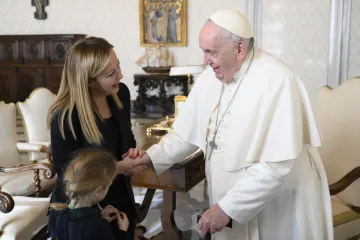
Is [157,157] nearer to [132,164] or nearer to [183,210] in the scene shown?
[132,164]

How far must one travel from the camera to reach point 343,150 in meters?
2.76

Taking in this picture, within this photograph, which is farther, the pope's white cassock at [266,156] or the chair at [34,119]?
the chair at [34,119]

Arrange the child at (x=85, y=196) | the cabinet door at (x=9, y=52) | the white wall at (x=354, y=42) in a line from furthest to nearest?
the cabinet door at (x=9, y=52), the white wall at (x=354, y=42), the child at (x=85, y=196)

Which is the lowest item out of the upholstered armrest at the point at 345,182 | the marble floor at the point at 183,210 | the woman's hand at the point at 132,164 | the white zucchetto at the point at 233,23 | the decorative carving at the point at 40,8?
the marble floor at the point at 183,210

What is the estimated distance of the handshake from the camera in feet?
6.74

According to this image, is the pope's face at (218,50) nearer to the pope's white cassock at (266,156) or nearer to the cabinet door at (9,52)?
the pope's white cassock at (266,156)

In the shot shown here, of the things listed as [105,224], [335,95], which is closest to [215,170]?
[105,224]

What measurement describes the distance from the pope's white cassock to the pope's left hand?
0.10ft

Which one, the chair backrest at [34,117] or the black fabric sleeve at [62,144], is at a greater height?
the black fabric sleeve at [62,144]

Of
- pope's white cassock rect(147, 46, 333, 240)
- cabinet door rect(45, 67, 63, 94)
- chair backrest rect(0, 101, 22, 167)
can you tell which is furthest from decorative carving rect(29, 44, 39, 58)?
pope's white cassock rect(147, 46, 333, 240)

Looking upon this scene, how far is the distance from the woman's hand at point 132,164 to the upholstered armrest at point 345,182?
112 cm

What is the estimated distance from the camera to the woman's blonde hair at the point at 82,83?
181cm

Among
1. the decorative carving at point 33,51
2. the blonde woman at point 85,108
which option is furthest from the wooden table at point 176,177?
the decorative carving at point 33,51

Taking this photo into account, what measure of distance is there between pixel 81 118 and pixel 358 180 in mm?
1783
